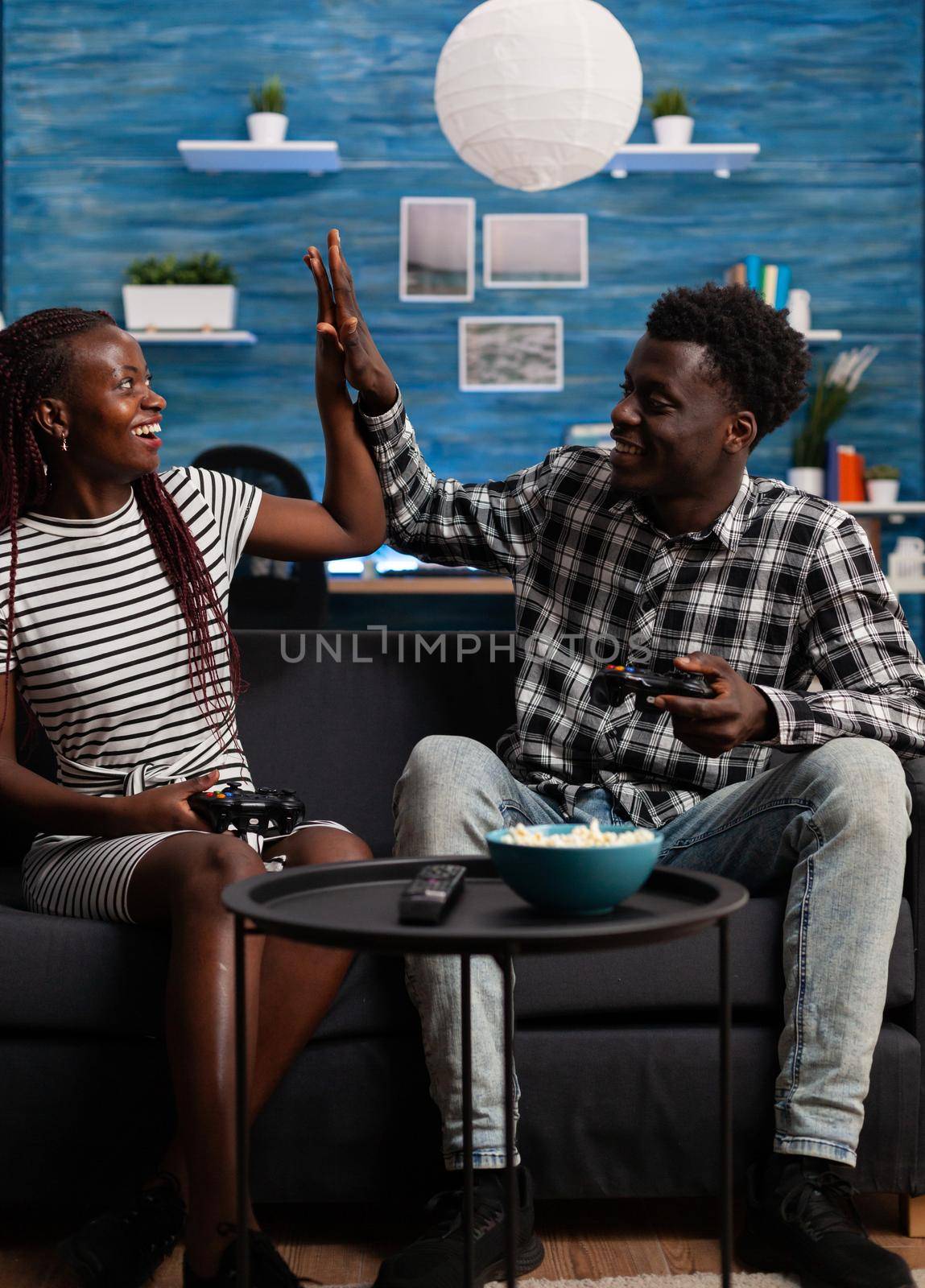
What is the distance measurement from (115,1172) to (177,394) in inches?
130

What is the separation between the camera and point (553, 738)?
1.79 meters

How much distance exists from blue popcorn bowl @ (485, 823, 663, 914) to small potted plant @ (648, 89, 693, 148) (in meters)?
3.70

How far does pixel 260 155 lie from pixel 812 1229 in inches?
146

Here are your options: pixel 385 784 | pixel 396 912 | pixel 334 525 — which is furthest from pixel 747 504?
pixel 396 912

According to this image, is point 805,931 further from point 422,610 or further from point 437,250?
point 437,250

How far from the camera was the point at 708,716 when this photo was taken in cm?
A: 145

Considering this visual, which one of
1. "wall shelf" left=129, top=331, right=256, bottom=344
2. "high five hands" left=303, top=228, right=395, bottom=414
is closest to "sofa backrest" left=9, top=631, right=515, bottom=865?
"high five hands" left=303, top=228, right=395, bottom=414

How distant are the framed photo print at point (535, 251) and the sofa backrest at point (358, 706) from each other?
8.62ft

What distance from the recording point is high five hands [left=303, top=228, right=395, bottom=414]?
178 cm

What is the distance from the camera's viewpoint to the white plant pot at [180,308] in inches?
164

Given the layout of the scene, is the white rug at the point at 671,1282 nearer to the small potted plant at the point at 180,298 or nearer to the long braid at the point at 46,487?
the long braid at the point at 46,487

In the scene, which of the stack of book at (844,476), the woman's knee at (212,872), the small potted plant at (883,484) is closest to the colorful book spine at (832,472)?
the stack of book at (844,476)

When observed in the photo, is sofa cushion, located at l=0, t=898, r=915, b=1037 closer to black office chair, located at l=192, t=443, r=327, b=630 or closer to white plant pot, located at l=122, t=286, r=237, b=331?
black office chair, located at l=192, t=443, r=327, b=630

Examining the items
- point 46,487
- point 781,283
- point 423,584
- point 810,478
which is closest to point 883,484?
point 810,478
